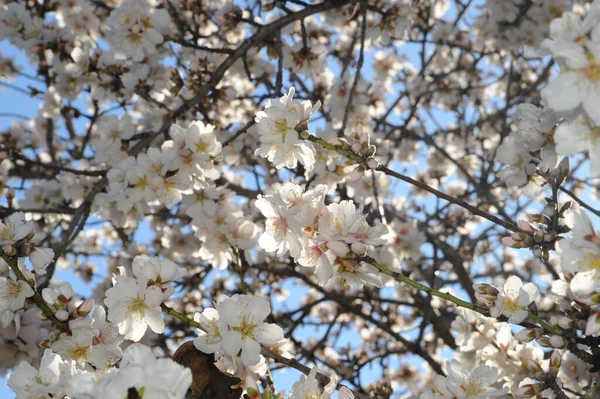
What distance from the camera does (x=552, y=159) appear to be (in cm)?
167

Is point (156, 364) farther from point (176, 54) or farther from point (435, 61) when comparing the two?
point (435, 61)

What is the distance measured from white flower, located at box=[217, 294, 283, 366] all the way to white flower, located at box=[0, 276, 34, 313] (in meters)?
0.65

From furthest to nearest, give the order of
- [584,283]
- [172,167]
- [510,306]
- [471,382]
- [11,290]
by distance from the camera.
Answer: [172,167]
[11,290]
[471,382]
[510,306]
[584,283]

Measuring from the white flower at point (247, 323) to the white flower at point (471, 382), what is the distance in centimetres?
55

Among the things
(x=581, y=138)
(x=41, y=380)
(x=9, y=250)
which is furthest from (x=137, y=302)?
(x=581, y=138)

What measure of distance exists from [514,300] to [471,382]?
0.29 m

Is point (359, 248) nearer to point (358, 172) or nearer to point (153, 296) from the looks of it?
point (358, 172)

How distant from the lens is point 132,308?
5.78 ft

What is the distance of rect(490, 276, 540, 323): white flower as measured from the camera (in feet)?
4.98

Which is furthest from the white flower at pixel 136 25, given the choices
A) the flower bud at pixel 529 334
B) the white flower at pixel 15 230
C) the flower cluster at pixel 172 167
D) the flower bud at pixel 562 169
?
the flower bud at pixel 529 334

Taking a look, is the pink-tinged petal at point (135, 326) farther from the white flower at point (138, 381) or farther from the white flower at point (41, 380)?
the white flower at point (138, 381)

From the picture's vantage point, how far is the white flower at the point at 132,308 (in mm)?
1736

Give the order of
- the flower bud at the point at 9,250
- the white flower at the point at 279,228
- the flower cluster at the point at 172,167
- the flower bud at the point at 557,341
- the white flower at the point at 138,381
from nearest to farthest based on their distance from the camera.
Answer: the white flower at the point at 138,381, the flower bud at the point at 557,341, the white flower at the point at 279,228, the flower bud at the point at 9,250, the flower cluster at the point at 172,167

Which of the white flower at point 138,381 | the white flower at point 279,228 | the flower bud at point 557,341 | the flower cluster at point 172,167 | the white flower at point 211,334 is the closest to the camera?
the white flower at point 138,381
